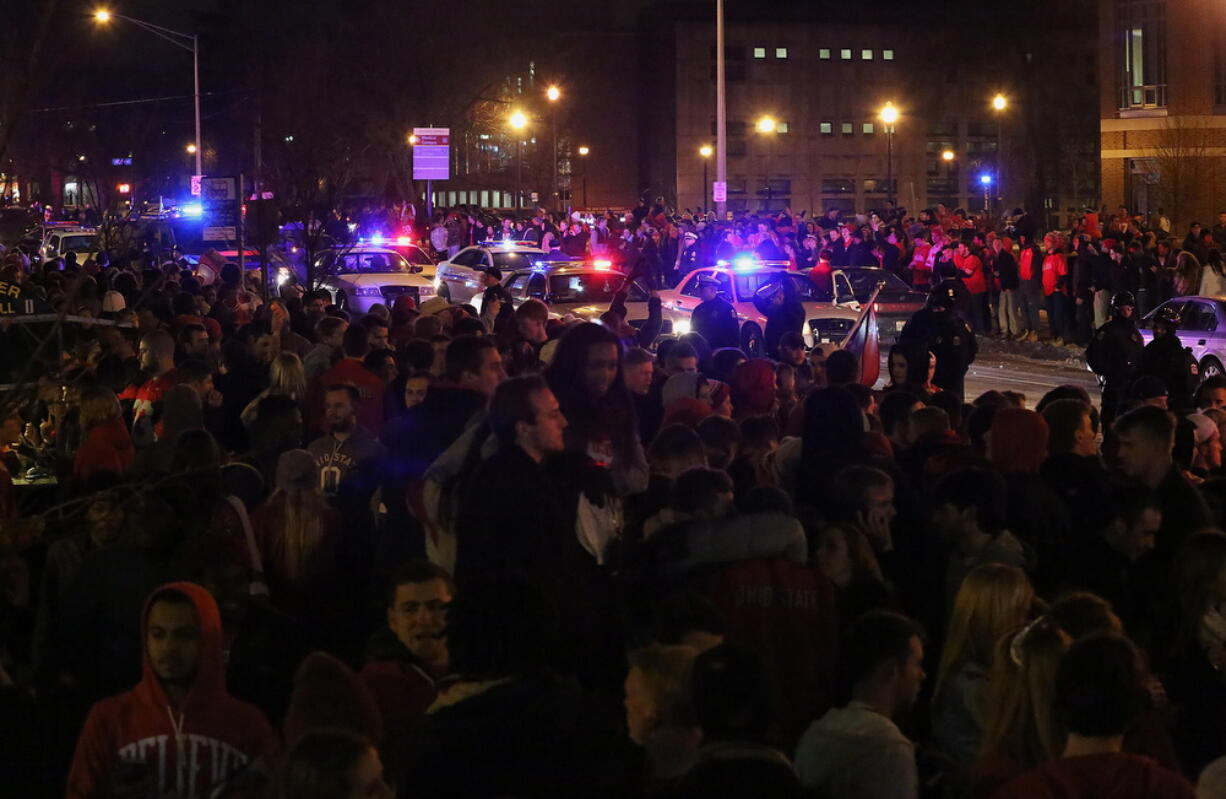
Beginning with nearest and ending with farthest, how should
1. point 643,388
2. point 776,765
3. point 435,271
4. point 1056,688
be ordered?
point 776,765, point 1056,688, point 643,388, point 435,271

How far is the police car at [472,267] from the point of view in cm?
3422

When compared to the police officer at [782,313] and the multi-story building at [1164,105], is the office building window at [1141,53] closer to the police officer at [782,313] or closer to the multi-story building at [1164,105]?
the multi-story building at [1164,105]

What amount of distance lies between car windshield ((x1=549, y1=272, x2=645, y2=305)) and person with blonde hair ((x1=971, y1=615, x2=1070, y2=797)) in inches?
877

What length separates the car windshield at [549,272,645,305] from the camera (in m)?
27.2

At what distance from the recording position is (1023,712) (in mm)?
4770

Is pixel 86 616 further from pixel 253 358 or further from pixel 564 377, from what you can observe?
pixel 253 358

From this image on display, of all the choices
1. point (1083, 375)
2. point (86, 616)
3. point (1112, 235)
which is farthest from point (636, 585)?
point (1112, 235)

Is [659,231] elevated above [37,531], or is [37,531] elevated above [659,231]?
[659,231]

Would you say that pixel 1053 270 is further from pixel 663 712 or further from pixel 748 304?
pixel 663 712

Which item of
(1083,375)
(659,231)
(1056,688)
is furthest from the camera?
(659,231)

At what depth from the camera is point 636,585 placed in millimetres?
6391

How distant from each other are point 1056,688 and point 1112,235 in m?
26.7

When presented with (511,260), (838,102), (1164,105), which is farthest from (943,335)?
(838,102)

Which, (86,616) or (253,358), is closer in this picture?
(86,616)
